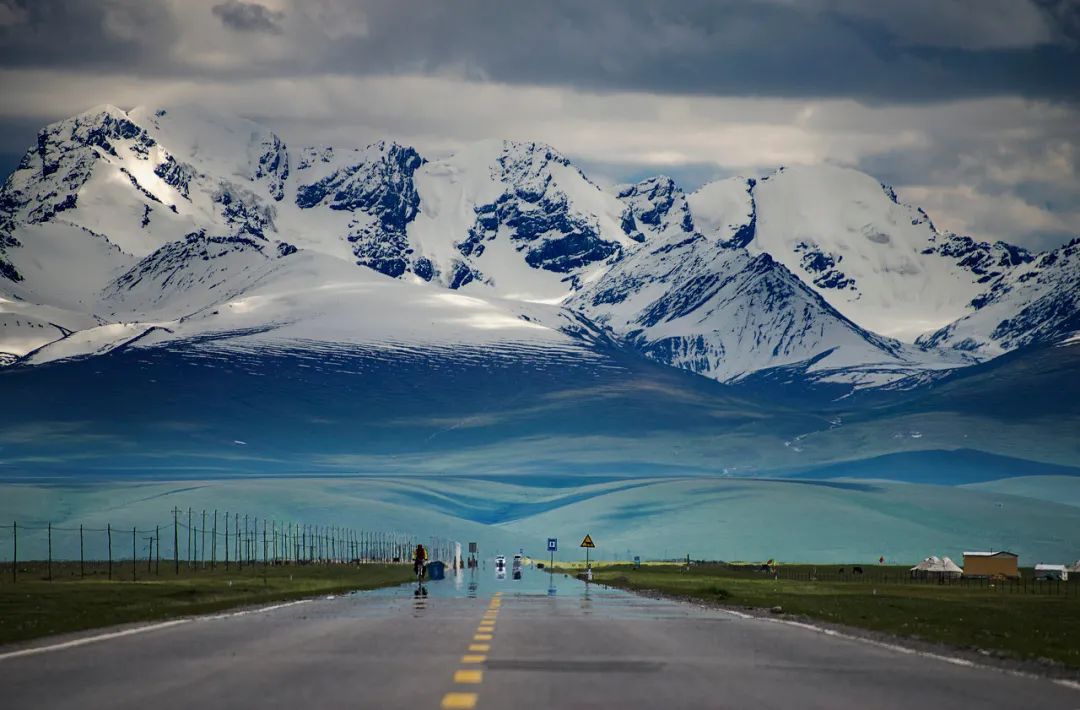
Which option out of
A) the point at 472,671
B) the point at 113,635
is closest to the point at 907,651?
the point at 472,671

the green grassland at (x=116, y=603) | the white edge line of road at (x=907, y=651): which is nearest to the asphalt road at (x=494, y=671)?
the white edge line of road at (x=907, y=651)

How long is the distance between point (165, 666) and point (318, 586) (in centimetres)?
7661

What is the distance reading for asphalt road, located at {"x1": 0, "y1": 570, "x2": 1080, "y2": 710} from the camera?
30.0 meters

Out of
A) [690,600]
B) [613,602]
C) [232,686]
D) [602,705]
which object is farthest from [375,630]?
[690,600]

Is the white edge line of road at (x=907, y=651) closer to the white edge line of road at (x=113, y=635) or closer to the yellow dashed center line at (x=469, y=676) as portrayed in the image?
the yellow dashed center line at (x=469, y=676)

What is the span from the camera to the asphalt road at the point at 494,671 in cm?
3005

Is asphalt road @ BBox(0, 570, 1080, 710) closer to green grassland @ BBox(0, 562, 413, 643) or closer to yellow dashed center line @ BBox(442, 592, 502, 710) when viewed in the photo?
yellow dashed center line @ BBox(442, 592, 502, 710)

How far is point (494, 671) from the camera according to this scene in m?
35.1

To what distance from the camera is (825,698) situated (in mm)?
31000

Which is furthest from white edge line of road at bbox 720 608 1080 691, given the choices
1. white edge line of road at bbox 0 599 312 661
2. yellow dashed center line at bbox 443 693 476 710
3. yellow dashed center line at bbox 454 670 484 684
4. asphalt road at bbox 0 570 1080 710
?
white edge line of road at bbox 0 599 312 661

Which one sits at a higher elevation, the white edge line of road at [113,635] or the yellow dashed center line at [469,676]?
the white edge line of road at [113,635]

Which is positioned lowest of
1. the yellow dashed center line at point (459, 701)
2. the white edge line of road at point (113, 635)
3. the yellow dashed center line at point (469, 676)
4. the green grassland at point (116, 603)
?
the yellow dashed center line at point (459, 701)

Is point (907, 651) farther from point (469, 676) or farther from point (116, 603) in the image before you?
point (116, 603)

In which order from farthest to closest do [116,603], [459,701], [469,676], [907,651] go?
[116,603], [907,651], [469,676], [459,701]
